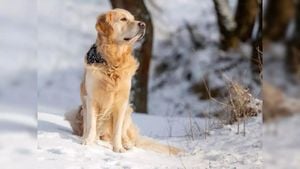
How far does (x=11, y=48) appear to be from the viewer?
4.08 feet

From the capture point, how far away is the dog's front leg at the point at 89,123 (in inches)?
62.3

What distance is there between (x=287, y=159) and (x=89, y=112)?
652 mm

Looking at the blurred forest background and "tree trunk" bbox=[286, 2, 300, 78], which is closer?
"tree trunk" bbox=[286, 2, 300, 78]

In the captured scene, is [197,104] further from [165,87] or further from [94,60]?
[94,60]

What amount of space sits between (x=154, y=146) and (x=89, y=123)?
22 centimetres

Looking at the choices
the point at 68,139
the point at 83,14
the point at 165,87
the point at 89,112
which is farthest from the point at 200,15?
the point at 68,139

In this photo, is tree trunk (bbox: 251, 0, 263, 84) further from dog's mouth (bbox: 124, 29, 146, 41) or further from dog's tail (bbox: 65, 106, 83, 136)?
dog's tail (bbox: 65, 106, 83, 136)

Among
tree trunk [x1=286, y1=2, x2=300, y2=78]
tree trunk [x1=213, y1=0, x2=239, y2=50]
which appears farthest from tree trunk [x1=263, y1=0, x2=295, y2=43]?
tree trunk [x1=213, y1=0, x2=239, y2=50]

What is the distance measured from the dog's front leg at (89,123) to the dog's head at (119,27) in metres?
0.22

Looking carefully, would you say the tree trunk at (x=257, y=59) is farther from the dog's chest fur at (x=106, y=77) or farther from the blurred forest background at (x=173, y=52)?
the dog's chest fur at (x=106, y=77)

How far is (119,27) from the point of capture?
61.1 inches

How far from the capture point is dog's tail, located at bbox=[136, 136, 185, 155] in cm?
159

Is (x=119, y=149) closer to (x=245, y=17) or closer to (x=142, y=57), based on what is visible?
(x=142, y=57)

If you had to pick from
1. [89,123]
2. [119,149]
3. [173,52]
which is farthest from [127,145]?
[173,52]
